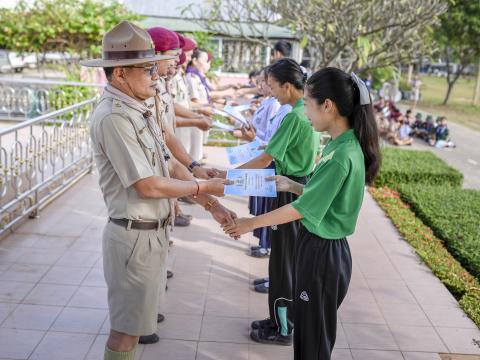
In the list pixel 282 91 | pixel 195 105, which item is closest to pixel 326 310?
pixel 282 91

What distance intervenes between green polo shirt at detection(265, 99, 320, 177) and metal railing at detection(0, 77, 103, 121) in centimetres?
801

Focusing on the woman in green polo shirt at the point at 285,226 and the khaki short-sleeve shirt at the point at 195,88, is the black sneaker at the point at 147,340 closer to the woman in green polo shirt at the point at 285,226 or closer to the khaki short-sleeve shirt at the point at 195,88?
the woman in green polo shirt at the point at 285,226

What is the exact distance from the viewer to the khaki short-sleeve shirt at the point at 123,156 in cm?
254

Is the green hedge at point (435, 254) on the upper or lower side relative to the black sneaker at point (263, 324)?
lower

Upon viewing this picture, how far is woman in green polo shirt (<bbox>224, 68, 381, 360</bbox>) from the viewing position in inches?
102

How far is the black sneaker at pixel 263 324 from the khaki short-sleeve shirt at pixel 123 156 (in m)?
1.46

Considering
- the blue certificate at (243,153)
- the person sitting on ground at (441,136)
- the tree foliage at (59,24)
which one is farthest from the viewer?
the person sitting on ground at (441,136)

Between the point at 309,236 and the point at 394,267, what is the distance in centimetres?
294

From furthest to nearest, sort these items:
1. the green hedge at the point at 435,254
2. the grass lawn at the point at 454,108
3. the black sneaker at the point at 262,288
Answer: the grass lawn at the point at 454,108 → the green hedge at the point at 435,254 → the black sneaker at the point at 262,288

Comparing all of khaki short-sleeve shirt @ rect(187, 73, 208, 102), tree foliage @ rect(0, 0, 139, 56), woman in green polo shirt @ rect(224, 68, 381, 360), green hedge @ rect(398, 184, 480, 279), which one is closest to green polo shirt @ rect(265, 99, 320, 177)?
woman in green polo shirt @ rect(224, 68, 381, 360)

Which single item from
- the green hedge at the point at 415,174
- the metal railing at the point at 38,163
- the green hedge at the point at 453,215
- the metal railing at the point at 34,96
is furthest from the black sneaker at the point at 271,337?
the metal railing at the point at 34,96

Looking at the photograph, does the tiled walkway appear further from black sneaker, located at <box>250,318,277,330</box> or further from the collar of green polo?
the collar of green polo

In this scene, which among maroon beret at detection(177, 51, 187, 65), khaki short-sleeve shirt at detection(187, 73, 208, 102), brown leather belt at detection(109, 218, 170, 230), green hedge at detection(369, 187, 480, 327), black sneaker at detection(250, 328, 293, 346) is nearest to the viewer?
brown leather belt at detection(109, 218, 170, 230)

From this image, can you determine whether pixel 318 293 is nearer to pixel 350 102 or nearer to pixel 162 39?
pixel 350 102
